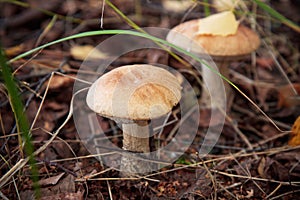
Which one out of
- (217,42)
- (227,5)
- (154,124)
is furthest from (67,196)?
(227,5)

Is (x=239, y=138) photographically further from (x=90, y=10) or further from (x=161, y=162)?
(x=90, y=10)

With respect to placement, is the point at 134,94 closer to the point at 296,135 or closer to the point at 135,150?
the point at 135,150

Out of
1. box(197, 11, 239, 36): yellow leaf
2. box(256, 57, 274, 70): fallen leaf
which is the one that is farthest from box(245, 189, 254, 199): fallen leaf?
box(256, 57, 274, 70): fallen leaf

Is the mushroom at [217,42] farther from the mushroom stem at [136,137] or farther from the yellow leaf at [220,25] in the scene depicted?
the mushroom stem at [136,137]

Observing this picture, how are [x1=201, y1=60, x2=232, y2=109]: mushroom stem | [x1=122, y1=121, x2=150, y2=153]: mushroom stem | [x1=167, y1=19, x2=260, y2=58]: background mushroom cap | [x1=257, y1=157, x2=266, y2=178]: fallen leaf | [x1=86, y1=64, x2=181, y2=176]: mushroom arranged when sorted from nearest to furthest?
[x1=86, y1=64, x2=181, y2=176]: mushroom → [x1=122, y1=121, x2=150, y2=153]: mushroom stem → [x1=257, y1=157, x2=266, y2=178]: fallen leaf → [x1=167, y1=19, x2=260, y2=58]: background mushroom cap → [x1=201, y1=60, x2=232, y2=109]: mushroom stem

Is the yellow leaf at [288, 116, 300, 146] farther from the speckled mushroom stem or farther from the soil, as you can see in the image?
the speckled mushroom stem

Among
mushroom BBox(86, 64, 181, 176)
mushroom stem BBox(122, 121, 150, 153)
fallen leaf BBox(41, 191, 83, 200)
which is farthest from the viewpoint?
mushroom stem BBox(122, 121, 150, 153)

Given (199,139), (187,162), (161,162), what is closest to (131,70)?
(161,162)
